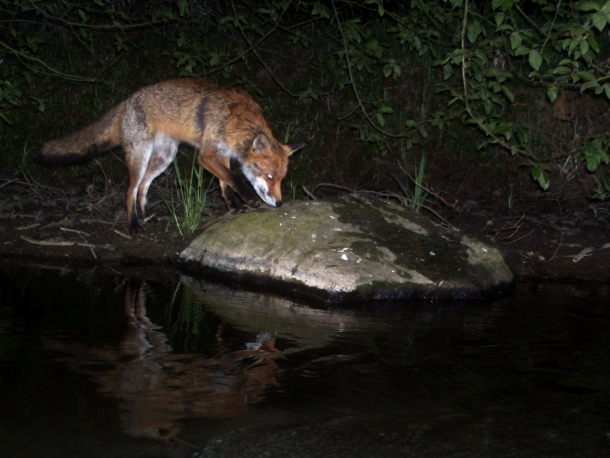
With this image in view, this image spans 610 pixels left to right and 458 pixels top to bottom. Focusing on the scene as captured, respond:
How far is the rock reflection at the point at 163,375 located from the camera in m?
3.04

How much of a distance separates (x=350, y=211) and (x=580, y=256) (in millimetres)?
2450

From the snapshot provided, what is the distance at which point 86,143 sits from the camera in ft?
24.9

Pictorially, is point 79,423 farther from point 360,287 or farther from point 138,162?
point 138,162

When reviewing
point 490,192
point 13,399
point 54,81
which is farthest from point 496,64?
point 13,399

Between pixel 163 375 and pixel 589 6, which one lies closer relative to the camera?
pixel 163 375

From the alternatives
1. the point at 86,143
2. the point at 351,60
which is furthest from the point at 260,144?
the point at 86,143

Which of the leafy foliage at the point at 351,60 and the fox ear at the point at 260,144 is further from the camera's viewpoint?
the leafy foliage at the point at 351,60

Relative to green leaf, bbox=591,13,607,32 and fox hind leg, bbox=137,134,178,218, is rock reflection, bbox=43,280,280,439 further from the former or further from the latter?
fox hind leg, bbox=137,134,178,218

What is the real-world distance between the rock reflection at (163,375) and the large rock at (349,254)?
1273 mm

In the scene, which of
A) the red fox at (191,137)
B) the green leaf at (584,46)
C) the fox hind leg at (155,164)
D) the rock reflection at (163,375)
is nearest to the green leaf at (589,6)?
the green leaf at (584,46)

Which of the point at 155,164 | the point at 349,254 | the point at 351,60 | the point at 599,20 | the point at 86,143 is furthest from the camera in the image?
the point at 155,164

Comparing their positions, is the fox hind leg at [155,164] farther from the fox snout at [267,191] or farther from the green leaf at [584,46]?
the green leaf at [584,46]

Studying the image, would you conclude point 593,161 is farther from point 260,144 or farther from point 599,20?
point 260,144

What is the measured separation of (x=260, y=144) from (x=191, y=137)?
893 millimetres
